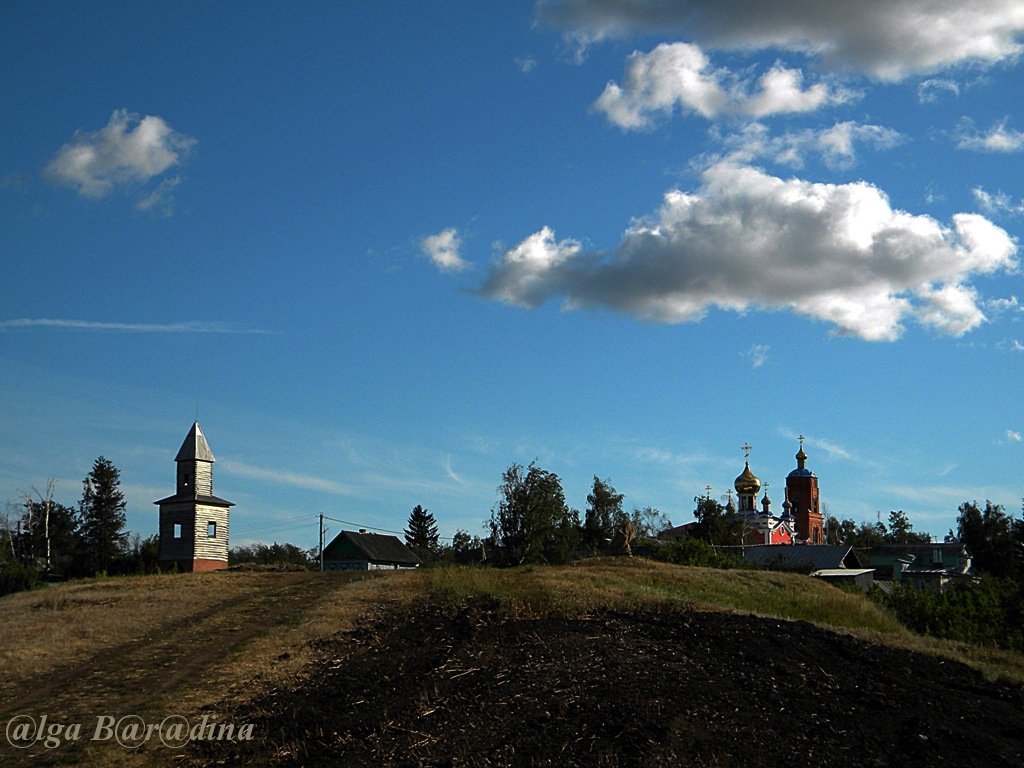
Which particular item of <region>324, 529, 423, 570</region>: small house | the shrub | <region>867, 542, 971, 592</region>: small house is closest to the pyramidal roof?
<region>324, 529, 423, 570</region>: small house

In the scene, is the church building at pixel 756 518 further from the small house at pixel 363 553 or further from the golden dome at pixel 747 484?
the small house at pixel 363 553

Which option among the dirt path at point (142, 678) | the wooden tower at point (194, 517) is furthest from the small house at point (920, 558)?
the dirt path at point (142, 678)

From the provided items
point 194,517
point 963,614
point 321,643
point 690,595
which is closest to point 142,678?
point 321,643

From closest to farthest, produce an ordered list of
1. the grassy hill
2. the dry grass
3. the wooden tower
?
the grassy hill
the dry grass
the wooden tower

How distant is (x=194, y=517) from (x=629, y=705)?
35602mm

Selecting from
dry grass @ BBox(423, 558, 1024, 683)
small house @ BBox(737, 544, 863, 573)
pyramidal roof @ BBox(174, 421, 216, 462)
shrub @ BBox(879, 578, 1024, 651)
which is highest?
pyramidal roof @ BBox(174, 421, 216, 462)

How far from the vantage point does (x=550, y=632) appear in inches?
579

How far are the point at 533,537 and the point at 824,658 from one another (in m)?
42.5

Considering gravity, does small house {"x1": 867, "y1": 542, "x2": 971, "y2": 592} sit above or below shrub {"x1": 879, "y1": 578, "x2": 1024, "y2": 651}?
above

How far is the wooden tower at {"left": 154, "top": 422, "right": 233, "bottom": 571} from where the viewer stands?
4319cm

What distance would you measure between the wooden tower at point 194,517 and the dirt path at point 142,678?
24055mm

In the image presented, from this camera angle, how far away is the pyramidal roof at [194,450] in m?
44.2

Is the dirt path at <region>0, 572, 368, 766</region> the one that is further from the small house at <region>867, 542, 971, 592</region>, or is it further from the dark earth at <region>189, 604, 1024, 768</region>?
the small house at <region>867, 542, 971, 592</region>

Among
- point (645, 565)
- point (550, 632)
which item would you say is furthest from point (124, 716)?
point (645, 565)
